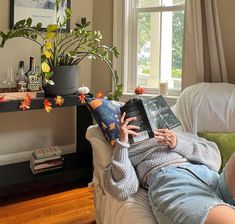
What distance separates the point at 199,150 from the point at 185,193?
→ 0.37 metres

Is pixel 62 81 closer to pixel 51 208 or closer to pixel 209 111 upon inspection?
pixel 51 208

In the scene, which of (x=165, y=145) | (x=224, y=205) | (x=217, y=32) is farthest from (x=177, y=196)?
(x=217, y=32)

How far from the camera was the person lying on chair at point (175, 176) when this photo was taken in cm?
119

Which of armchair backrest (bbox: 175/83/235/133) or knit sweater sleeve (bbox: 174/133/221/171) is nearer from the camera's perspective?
knit sweater sleeve (bbox: 174/133/221/171)

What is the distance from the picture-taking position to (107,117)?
64.9 inches

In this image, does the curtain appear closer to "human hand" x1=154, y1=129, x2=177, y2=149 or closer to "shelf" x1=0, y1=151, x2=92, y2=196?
"human hand" x1=154, y1=129, x2=177, y2=149

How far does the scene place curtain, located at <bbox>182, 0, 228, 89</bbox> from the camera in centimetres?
224

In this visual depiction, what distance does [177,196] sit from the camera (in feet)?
Answer: 4.20

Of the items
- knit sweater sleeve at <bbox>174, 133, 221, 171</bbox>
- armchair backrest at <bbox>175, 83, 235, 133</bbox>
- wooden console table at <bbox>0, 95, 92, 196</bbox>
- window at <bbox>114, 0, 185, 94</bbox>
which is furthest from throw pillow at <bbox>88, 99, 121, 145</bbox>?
window at <bbox>114, 0, 185, 94</bbox>

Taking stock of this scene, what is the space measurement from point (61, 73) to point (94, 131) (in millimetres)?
830

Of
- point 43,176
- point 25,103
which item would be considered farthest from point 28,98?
point 43,176

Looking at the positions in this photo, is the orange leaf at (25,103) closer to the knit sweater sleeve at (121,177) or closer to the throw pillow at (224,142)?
the knit sweater sleeve at (121,177)

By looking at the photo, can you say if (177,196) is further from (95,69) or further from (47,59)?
(95,69)

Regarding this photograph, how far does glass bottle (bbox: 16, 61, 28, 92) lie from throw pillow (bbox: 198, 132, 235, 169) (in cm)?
135
